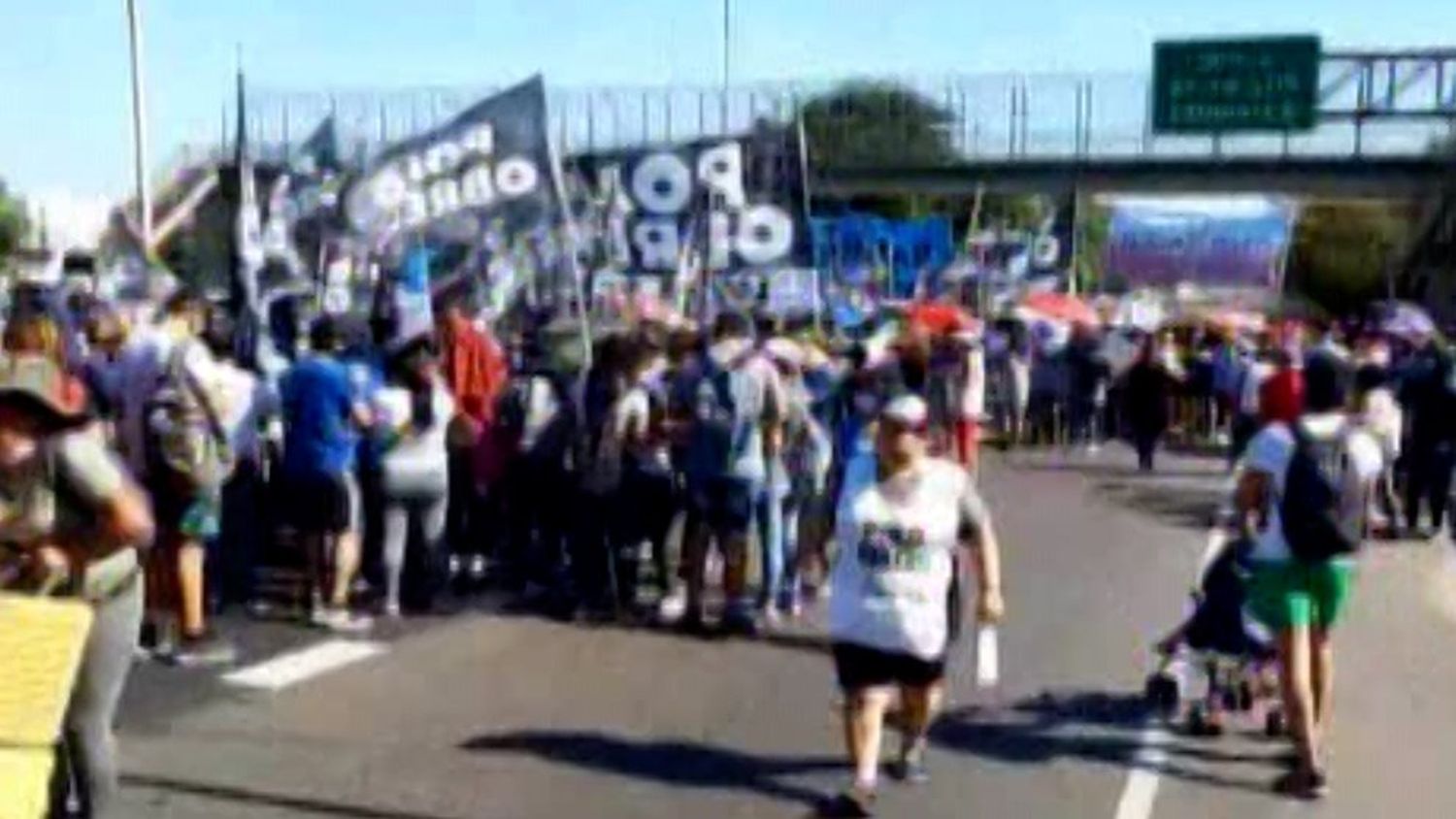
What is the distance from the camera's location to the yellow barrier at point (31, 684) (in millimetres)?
5305

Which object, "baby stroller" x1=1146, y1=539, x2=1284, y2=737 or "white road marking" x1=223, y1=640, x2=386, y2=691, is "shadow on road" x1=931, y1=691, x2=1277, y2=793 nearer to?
"baby stroller" x1=1146, y1=539, x2=1284, y2=737

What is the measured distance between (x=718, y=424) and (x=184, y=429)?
266 cm

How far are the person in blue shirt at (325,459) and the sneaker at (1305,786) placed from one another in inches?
197

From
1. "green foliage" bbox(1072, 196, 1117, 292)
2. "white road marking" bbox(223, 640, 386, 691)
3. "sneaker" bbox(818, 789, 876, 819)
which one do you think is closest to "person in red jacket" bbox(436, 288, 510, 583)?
"white road marking" bbox(223, 640, 386, 691)

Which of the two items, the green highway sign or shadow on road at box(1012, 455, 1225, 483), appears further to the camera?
the green highway sign

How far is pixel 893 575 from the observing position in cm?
779

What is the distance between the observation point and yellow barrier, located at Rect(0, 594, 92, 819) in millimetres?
5305

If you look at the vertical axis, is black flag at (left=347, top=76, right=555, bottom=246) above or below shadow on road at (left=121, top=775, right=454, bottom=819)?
above

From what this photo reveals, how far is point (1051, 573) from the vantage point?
1466cm

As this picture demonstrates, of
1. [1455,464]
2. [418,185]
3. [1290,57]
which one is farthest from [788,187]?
[1290,57]

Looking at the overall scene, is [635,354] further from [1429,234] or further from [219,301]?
[1429,234]

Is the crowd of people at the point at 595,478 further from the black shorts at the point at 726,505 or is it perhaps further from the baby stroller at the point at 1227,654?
the baby stroller at the point at 1227,654

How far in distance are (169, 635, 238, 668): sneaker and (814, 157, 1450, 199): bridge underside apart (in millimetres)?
42186

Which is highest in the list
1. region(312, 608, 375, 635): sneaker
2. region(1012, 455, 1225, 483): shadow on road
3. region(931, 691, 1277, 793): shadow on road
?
region(312, 608, 375, 635): sneaker
